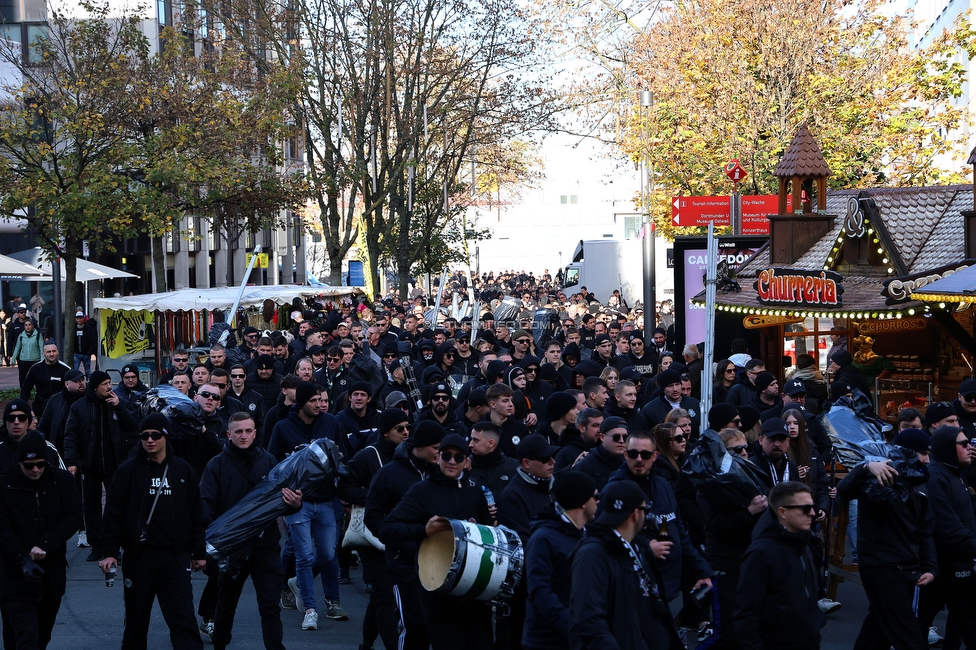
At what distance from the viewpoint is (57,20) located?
80.5 ft

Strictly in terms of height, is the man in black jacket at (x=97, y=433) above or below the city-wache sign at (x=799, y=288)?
below

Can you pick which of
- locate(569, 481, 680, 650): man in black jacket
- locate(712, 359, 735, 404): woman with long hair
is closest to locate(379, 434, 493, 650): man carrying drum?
locate(569, 481, 680, 650): man in black jacket

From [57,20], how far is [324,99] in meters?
10.9

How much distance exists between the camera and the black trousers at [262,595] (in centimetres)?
757

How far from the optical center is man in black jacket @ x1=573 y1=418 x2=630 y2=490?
725cm

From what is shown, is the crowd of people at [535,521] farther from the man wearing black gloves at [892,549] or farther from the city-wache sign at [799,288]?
the city-wache sign at [799,288]

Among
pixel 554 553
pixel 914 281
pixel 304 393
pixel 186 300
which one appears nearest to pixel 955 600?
pixel 554 553

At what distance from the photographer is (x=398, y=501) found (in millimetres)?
6980

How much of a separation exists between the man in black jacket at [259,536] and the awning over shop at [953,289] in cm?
737

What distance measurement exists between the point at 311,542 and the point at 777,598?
4.14 metres

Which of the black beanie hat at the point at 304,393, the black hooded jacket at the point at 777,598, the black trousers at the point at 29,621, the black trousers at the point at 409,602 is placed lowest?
the black trousers at the point at 29,621

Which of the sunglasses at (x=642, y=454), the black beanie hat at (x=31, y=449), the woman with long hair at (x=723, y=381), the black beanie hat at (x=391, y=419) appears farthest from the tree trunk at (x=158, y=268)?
the sunglasses at (x=642, y=454)

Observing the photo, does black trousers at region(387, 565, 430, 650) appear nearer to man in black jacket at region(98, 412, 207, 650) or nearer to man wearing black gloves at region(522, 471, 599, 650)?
man in black jacket at region(98, 412, 207, 650)

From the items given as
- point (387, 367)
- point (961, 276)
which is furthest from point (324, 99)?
point (961, 276)
